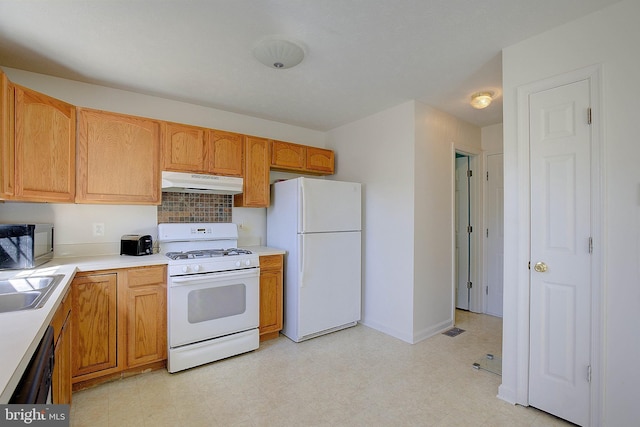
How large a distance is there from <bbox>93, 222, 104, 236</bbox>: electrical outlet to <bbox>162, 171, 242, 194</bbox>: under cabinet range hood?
60 cm

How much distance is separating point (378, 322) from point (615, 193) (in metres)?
2.39

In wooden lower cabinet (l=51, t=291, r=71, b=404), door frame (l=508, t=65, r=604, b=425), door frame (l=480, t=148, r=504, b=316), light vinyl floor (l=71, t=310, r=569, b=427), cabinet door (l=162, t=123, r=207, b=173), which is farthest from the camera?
door frame (l=480, t=148, r=504, b=316)

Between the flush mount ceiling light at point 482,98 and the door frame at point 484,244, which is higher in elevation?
the flush mount ceiling light at point 482,98

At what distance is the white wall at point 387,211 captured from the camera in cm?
314

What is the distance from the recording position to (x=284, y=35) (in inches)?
78.1

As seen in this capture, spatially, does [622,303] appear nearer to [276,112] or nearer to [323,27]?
[323,27]

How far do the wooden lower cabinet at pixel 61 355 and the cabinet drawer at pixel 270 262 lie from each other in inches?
59.7

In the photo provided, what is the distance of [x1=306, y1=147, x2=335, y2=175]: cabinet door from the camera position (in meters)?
3.78

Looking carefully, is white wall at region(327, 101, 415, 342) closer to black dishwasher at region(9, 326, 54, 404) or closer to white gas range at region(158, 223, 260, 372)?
white gas range at region(158, 223, 260, 372)

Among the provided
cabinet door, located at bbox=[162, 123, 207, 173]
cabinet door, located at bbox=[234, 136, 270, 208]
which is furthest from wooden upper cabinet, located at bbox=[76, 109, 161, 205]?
cabinet door, located at bbox=[234, 136, 270, 208]

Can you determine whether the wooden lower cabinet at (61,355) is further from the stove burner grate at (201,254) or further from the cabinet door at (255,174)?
the cabinet door at (255,174)

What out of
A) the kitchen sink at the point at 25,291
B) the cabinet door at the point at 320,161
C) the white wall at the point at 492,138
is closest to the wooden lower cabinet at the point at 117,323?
the kitchen sink at the point at 25,291

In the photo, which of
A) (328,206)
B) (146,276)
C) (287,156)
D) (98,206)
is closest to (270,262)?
(328,206)

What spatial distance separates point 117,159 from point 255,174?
122 centimetres
